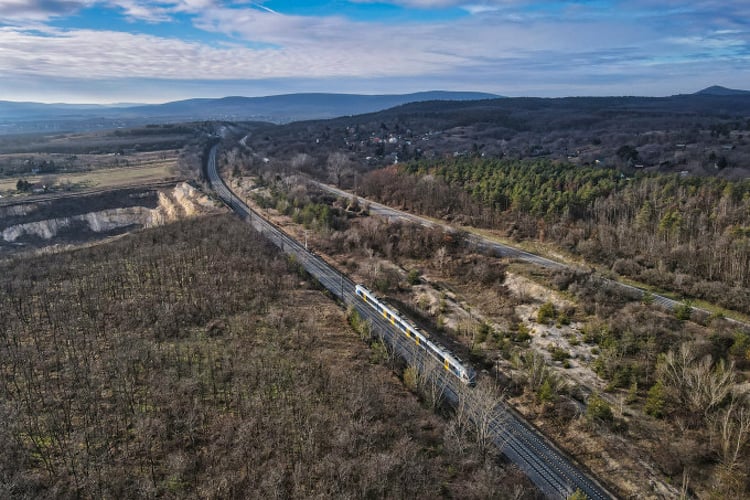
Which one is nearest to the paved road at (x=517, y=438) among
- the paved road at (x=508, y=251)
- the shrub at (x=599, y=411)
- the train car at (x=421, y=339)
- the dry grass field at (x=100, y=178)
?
the train car at (x=421, y=339)

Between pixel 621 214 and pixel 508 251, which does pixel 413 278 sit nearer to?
pixel 508 251

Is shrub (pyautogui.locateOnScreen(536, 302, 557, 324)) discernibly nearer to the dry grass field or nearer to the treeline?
the treeline

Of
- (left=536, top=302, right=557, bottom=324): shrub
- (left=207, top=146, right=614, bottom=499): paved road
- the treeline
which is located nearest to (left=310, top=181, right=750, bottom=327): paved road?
the treeline

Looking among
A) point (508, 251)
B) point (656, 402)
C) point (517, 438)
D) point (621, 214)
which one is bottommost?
point (517, 438)

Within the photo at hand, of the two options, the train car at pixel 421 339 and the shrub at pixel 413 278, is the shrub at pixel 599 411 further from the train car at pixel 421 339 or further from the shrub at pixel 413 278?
the shrub at pixel 413 278

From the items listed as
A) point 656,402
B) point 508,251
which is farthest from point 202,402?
point 508,251

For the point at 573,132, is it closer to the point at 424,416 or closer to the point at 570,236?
the point at 570,236
